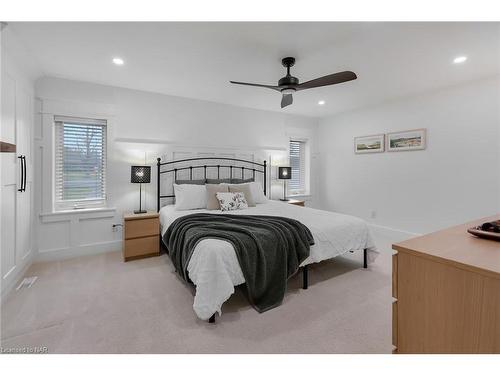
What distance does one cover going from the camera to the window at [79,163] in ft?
11.5

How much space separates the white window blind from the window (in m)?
3.94

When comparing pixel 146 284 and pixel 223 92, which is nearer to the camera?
pixel 146 284

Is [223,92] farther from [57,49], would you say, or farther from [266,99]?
[57,49]

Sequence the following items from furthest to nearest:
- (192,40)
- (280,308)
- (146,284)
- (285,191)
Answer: (285,191)
(146,284)
(192,40)
(280,308)

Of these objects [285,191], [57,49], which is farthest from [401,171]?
[57,49]

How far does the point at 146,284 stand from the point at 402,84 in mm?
4541

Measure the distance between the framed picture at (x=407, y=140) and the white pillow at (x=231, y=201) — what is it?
10.1 feet

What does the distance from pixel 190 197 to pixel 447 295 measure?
10.6 ft

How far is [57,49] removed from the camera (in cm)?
260

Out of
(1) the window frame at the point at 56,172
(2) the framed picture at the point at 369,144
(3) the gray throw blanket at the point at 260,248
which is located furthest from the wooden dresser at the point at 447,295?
(1) the window frame at the point at 56,172

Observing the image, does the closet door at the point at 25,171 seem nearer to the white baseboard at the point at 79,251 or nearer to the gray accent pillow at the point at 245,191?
the white baseboard at the point at 79,251

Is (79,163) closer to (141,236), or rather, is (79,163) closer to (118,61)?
(141,236)

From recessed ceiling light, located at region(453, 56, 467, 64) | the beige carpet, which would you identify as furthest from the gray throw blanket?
recessed ceiling light, located at region(453, 56, 467, 64)
